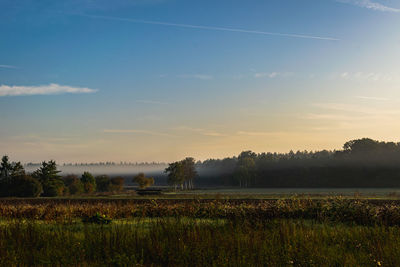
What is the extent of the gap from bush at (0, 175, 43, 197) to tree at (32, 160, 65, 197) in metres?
5.53

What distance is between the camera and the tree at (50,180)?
223 feet

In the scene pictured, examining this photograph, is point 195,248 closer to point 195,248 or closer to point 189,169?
point 195,248

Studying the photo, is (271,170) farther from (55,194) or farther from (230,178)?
(55,194)

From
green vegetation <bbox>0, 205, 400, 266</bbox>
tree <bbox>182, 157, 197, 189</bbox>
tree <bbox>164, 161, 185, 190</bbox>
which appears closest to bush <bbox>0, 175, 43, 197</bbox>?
tree <bbox>164, 161, 185, 190</bbox>

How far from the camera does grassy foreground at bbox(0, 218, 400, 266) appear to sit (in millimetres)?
9742

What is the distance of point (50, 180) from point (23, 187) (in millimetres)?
8569

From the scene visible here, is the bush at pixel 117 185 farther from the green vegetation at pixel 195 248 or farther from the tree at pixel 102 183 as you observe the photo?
the green vegetation at pixel 195 248

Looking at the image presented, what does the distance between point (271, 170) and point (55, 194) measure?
7604 cm

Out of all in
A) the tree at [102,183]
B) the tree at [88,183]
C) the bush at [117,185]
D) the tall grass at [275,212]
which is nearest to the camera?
the tall grass at [275,212]

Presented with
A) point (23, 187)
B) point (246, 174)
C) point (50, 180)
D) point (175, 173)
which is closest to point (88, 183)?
point (50, 180)

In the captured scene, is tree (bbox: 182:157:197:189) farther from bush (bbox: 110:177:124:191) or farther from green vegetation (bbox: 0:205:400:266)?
green vegetation (bbox: 0:205:400:266)

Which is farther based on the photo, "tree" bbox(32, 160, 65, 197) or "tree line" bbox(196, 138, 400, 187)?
"tree line" bbox(196, 138, 400, 187)

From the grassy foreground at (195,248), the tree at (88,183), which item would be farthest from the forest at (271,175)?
the grassy foreground at (195,248)

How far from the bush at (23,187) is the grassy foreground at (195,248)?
53.6 metres
